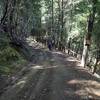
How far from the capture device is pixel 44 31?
77.9 metres

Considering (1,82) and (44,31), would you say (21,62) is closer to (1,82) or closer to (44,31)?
(1,82)

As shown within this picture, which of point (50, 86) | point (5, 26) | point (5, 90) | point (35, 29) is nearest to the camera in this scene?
point (5, 90)

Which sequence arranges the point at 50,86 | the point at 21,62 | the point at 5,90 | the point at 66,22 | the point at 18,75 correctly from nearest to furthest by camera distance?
the point at 5,90
the point at 50,86
the point at 18,75
the point at 21,62
the point at 66,22

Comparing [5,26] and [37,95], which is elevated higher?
[5,26]

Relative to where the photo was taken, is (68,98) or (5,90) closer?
(68,98)

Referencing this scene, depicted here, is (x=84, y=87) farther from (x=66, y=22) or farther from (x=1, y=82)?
(x=66, y=22)

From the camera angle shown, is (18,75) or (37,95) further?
(18,75)

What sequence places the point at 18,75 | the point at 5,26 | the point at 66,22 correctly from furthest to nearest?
the point at 66,22 < the point at 5,26 < the point at 18,75

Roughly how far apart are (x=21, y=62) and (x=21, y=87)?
771 cm

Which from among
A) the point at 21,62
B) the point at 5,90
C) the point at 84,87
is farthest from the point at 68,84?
the point at 21,62

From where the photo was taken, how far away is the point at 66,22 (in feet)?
178

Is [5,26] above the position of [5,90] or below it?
above

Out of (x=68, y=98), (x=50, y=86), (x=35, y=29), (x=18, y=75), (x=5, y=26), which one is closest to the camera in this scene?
(x=68, y=98)

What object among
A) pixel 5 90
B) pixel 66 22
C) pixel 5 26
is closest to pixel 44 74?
pixel 5 90
